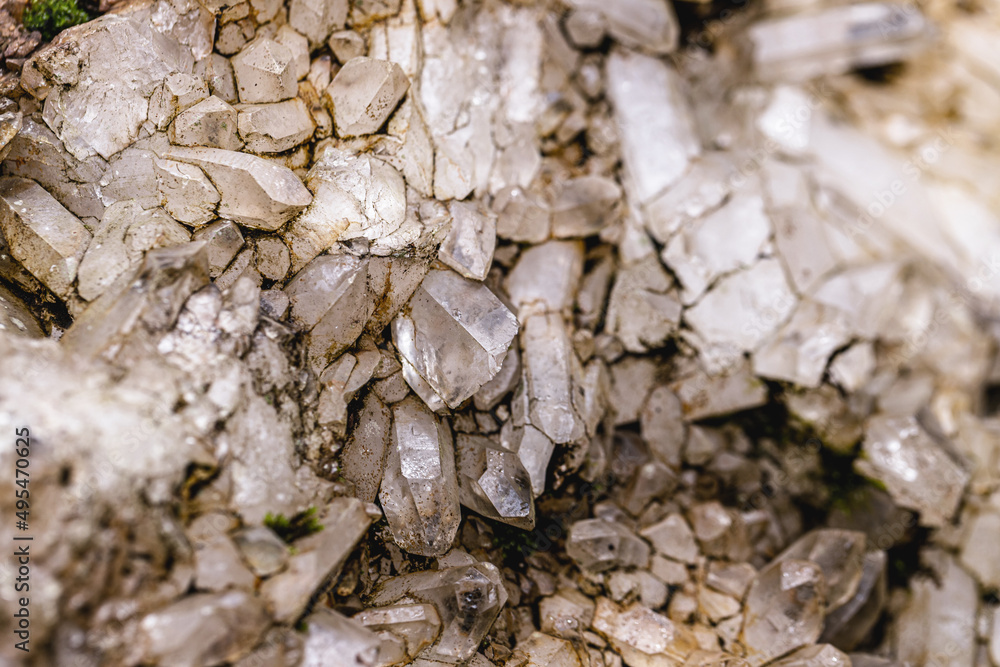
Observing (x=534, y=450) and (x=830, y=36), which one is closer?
(x=534, y=450)

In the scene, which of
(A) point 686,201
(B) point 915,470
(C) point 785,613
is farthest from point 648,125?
(C) point 785,613

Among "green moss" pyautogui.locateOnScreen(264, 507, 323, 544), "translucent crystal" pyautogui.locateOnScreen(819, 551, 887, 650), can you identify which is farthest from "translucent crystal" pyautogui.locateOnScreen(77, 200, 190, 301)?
"translucent crystal" pyautogui.locateOnScreen(819, 551, 887, 650)

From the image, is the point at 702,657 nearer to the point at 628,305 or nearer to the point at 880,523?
the point at 880,523

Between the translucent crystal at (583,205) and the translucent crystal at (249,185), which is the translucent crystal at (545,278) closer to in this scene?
the translucent crystal at (583,205)

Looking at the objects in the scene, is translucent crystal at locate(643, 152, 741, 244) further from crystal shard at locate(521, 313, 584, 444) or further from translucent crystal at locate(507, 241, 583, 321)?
crystal shard at locate(521, 313, 584, 444)

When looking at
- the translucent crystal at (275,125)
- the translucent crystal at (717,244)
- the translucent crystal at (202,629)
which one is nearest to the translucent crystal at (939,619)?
the translucent crystal at (717,244)

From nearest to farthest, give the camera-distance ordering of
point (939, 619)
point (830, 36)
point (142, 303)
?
1. point (142, 303)
2. point (939, 619)
3. point (830, 36)

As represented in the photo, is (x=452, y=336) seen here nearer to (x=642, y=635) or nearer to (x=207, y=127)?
(x=207, y=127)
